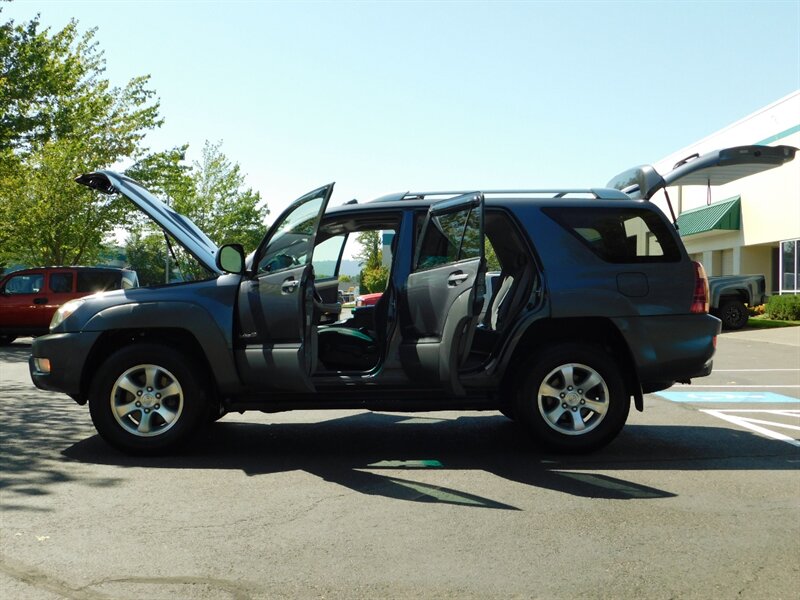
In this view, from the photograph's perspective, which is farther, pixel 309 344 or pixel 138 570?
pixel 309 344

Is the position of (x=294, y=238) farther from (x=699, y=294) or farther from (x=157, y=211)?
(x=699, y=294)

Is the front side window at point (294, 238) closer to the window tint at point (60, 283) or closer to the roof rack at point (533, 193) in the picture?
the roof rack at point (533, 193)

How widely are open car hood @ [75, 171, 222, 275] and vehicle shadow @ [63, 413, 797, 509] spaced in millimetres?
1535

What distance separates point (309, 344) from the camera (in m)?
6.18

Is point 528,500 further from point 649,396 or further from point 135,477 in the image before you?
point 649,396

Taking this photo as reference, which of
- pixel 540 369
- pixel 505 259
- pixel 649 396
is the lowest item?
pixel 649 396

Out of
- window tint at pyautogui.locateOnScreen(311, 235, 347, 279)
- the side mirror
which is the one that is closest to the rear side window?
window tint at pyautogui.locateOnScreen(311, 235, 347, 279)

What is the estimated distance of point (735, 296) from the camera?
2431 cm

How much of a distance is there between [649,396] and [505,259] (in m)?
4.09

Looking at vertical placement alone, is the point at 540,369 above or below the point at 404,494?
above

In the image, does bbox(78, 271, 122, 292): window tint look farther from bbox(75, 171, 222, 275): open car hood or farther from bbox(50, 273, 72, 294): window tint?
bbox(75, 171, 222, 275): open car hood

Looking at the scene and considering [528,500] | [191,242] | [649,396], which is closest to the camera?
[528,500]

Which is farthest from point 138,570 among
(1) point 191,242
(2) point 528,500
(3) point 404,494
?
(1) point 191,242

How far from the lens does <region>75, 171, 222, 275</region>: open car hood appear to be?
6.52m
